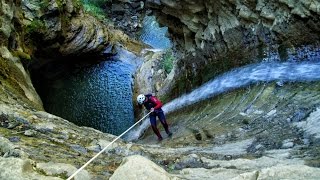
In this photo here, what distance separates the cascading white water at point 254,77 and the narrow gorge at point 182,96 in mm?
60

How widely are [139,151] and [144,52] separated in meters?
25.3

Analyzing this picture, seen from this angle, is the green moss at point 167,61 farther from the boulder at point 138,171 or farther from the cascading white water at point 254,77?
the boulder at point 138,171

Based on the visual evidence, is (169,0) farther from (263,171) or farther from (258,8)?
(263,171)

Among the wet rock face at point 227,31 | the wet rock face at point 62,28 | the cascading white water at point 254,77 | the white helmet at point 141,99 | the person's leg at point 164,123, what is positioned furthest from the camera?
the wet rock face at point 62,28

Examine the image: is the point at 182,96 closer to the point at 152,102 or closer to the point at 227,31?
the point at 227,31

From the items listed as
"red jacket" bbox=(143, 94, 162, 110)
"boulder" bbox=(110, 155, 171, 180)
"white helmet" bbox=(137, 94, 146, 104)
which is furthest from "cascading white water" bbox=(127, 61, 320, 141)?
"boulder" bbox=(110, 155, 171, 180)

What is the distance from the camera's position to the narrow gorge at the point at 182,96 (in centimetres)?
738

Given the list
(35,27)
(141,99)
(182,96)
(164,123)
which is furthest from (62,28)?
(141,99)

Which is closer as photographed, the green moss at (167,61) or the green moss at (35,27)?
the green moss at (35,27)

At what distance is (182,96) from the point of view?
20688mm

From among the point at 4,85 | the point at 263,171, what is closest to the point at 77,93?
the point at 4,85

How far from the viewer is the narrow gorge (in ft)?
24.2

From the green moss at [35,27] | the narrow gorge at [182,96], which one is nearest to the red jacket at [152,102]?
the narrow gorge at [182,96]

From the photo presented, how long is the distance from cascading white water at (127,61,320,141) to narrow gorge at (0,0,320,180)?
6cm
